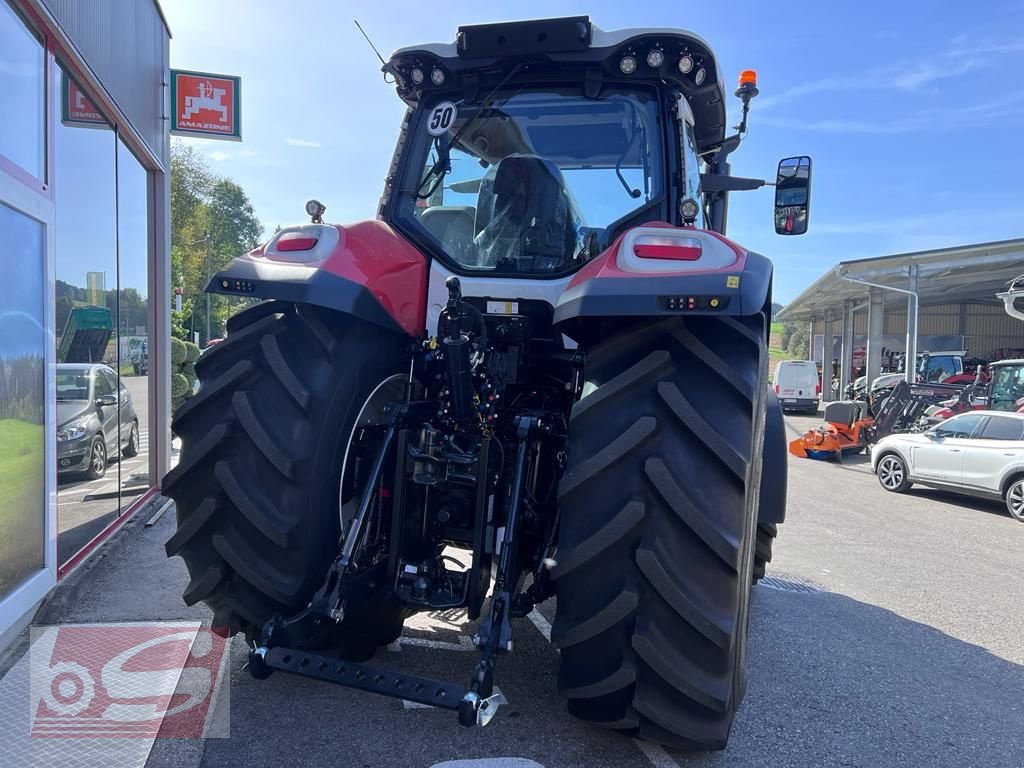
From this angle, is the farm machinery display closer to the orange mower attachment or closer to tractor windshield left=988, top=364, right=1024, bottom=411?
the orange mower attachment

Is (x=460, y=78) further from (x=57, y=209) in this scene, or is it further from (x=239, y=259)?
(x=57, y=209)

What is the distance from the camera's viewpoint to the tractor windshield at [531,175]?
3.34 metres

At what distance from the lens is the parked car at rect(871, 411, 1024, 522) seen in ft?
32.7

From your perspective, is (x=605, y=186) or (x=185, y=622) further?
(x=185, y=622)

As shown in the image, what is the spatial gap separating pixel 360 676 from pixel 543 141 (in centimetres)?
251

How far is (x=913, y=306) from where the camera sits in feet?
68.4

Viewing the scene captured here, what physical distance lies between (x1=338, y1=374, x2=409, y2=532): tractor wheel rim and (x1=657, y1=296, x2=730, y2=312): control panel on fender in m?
1.28

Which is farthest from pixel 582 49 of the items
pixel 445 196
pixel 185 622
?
pixel 185 622

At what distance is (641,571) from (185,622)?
2.96 metres

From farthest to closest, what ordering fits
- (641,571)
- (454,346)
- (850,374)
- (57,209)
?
(850,374), (57,209), (454,346), (641,571)

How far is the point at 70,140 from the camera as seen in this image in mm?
5262

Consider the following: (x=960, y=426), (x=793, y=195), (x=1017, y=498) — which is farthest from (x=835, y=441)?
(x=793, y=195)

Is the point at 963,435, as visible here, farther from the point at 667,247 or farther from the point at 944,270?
the point at 944,270

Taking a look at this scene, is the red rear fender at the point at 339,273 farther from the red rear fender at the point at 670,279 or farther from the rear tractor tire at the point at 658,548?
the rear tractor tire at the point at 658,548
